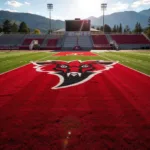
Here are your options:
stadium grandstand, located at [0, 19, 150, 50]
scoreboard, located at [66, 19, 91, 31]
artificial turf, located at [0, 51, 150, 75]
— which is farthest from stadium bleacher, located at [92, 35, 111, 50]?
artificial turf, located at [0, 51, 150, 75]

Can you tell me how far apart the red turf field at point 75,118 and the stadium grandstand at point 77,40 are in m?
59.0

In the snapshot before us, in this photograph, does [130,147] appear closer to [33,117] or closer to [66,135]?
[66,135]

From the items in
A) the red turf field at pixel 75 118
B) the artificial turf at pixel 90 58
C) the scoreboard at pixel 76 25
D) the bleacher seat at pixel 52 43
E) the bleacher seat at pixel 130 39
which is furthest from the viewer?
the scoreboard at pixel 76 25

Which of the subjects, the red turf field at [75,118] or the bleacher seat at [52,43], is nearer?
the red turf field at [75,118]

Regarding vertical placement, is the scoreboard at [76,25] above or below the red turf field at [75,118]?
above

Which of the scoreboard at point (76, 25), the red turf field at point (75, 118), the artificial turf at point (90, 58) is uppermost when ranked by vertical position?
the scoreboard at point (76, 25)

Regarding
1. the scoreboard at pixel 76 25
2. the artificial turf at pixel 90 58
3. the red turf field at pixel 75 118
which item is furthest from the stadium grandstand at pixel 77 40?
the red turf field at pixel 75 118

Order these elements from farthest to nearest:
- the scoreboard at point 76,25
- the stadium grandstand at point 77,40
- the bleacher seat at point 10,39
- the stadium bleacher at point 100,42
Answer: the scoreboard at point 76,25 < the bleacher seat at point 10,39 < the stadium grandstand at point 77,40 < the stadium bleacher at point 100,42

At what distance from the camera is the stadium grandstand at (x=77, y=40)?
6831cm

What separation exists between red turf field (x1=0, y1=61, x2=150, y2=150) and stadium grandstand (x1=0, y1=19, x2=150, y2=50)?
59.0 meters

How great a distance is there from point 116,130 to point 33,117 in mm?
2414

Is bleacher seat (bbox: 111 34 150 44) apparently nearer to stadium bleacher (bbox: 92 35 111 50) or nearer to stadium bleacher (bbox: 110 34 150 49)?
stadium bleacher (bbox: 110 34 150 49)

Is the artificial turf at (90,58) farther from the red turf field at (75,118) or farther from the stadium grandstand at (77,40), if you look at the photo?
the stadium grandstand at (77,40)

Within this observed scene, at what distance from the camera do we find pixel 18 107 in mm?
6621
